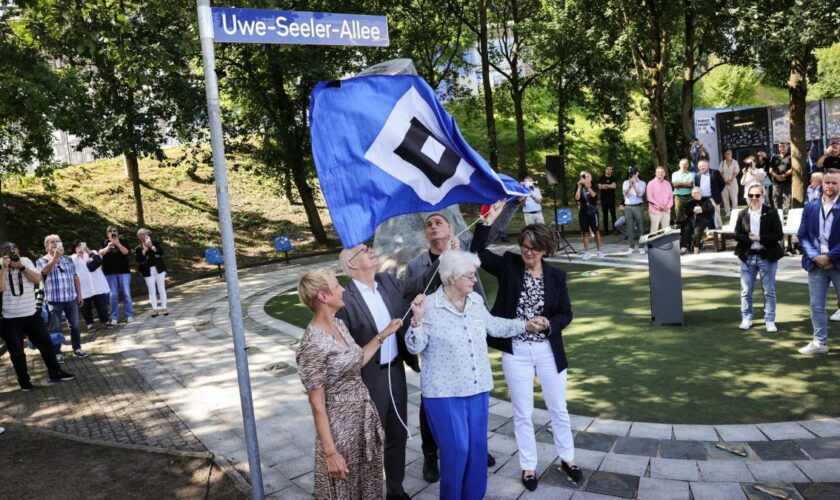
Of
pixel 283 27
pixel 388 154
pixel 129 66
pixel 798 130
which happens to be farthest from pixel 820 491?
pixel 129 66

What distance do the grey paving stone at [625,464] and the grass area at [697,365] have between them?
0.89 metres

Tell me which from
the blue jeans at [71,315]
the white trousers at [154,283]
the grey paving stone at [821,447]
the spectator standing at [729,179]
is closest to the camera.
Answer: the grey paving stone at [821,447]

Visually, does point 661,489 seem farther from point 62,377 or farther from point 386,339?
point 62,377

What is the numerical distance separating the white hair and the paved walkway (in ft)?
6.25

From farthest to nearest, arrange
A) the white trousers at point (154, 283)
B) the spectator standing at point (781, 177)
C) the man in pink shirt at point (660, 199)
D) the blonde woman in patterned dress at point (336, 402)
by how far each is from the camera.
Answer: the spectator standing at point (781, 177)
the man in pink shirt at point (660, 199)
the white trousers at point (154, 283)
the blonde woman in patterned dress at point (336, 402)

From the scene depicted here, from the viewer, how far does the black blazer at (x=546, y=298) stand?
15.8ft

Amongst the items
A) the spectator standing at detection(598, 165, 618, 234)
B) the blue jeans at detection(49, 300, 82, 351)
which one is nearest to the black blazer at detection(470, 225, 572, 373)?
the blue jeans at detection(49, 300, 82, 351)

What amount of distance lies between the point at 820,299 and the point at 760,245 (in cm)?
110

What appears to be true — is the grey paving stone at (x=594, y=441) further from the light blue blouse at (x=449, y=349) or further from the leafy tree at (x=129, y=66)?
the leafy tree at (x=129, y=66)

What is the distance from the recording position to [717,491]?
4484 millimetres

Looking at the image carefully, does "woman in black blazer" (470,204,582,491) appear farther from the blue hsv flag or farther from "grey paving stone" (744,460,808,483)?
"grey paving stone" (744,460,808,483)

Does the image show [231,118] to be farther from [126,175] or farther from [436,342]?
[436,342]

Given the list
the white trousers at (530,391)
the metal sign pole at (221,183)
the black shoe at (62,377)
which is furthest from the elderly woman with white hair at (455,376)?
the black shoe at (62,377)

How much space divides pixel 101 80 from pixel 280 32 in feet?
68.3
